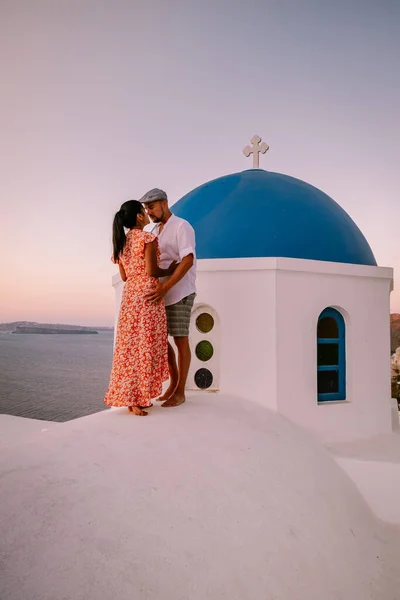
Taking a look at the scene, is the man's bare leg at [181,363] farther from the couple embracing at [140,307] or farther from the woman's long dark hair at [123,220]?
the woman's long dark hair at [123,220]

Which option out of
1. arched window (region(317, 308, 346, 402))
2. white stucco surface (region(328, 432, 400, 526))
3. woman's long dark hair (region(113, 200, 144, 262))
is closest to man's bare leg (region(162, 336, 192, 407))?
woman's long dark hair (region(113, 200, 144, 262))

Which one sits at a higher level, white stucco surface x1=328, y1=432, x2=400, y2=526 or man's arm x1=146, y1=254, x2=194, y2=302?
man's arm x1=146, y1=254, x2=194, y2=302

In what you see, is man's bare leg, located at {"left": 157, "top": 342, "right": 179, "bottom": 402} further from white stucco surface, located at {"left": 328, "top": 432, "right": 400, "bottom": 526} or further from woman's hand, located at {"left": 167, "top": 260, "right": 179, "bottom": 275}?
white stucco surface, located at {"left": 328, "top": 432, "right": 400, "bottom": 526}

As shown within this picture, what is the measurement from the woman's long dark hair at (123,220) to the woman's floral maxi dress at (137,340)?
5cm

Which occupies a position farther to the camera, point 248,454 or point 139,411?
point 139,411

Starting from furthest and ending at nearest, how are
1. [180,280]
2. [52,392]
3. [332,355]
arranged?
[52,392], [332,355], [180,280]

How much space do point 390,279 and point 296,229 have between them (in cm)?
169

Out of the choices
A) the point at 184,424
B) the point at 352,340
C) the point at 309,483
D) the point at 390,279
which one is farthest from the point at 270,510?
the point at 390,279

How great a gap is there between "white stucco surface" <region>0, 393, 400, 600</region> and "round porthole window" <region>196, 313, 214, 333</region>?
176 centimetres

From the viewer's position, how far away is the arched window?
18.8ft

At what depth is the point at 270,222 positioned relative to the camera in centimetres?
574

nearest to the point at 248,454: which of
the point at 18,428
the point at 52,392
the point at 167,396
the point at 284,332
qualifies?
the point at 167,396

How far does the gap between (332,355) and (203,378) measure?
1.86 metres

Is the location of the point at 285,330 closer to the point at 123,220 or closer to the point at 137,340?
the point at 137,340
